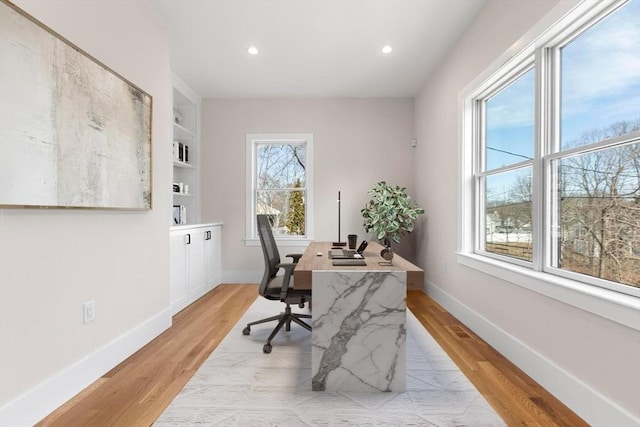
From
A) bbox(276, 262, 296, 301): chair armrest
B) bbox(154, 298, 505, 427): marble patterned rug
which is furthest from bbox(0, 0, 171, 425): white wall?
bbox(276, 262, 296, 301): chair armrest

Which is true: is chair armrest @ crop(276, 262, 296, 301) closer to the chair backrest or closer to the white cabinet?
the chair backrest

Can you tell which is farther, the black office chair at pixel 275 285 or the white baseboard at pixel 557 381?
the black office chair at pixel 275 285

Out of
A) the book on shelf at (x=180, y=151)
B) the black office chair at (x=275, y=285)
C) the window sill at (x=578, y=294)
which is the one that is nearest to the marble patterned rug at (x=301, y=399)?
the black office chair at (x=275, y=285)

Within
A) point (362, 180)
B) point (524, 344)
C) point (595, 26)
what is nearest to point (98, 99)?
point (595, 26)

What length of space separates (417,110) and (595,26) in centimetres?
292

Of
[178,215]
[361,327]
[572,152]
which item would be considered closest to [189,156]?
[178,215]

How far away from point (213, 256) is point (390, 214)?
8.15ft

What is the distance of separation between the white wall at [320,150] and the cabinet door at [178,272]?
1222 mm

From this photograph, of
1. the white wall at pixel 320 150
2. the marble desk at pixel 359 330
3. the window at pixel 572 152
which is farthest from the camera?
the white wall at pixel 320 150

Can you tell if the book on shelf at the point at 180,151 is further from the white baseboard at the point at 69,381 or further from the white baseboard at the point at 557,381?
the white baseboard at the point at 557,381

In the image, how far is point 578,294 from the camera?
1.70m

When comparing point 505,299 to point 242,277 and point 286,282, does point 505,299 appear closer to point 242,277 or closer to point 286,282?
point 286,282

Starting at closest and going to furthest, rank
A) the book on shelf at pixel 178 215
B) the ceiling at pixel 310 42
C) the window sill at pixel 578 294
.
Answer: the window sill at pixel 578 294 < the ceiling at pixel 310 42 < the book on shelf at pixel 178 215

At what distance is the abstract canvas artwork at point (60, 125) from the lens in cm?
147
